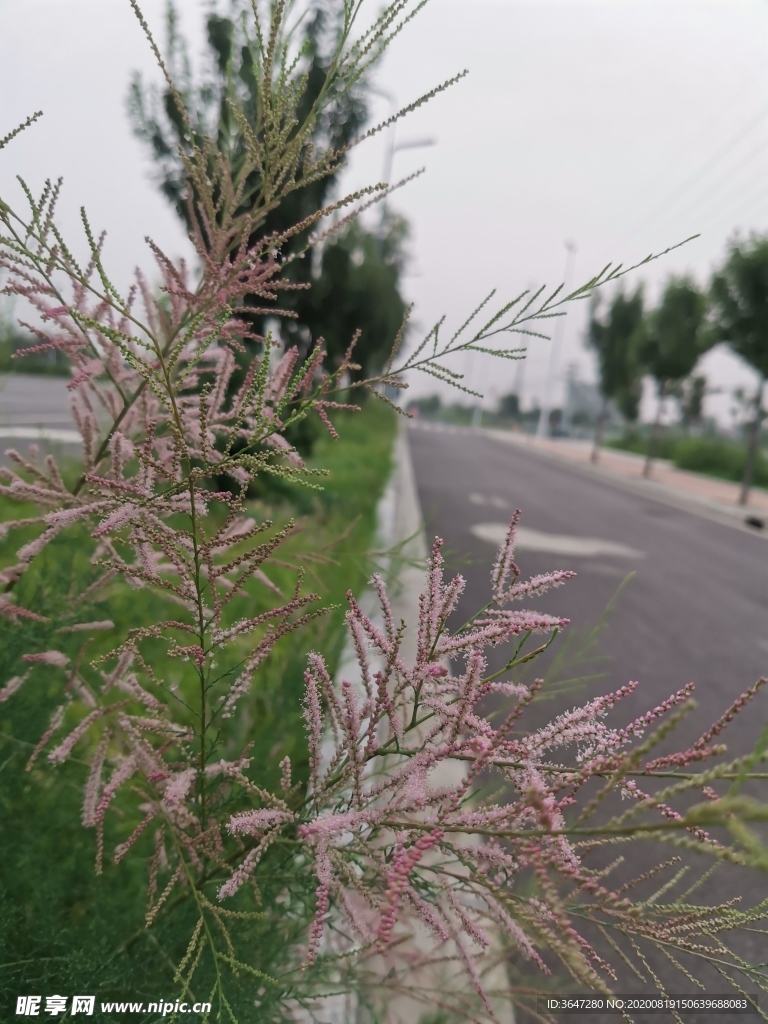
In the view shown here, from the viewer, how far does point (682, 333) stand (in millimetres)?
23141

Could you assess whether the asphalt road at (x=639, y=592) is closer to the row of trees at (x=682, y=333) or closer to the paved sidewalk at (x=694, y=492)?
the paved sidewalk at (x=694, y=492)

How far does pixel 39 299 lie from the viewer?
1.16 meters

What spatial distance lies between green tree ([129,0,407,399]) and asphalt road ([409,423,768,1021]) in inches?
30.4

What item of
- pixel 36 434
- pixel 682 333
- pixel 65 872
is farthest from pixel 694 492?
pixel 65 872

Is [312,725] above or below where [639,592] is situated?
above

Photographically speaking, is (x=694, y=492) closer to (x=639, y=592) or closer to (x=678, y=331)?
(x=678, y=331)

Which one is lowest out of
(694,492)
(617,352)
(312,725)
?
(694,492)

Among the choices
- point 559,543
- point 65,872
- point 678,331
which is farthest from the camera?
point 678,331

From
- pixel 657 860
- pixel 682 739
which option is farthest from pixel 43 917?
pixel 682 739

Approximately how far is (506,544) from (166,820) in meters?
0.62

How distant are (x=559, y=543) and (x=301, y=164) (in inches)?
370

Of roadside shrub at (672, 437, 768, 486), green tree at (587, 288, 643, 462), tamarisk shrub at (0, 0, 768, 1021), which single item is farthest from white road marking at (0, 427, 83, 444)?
roadside shrub at (672, 437, 768, 486)

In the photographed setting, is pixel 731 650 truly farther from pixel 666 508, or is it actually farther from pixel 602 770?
pixel 666 508

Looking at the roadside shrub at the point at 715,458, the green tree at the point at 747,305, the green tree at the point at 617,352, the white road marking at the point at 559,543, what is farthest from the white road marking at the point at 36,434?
the roadside shrub at the point at 715,458
